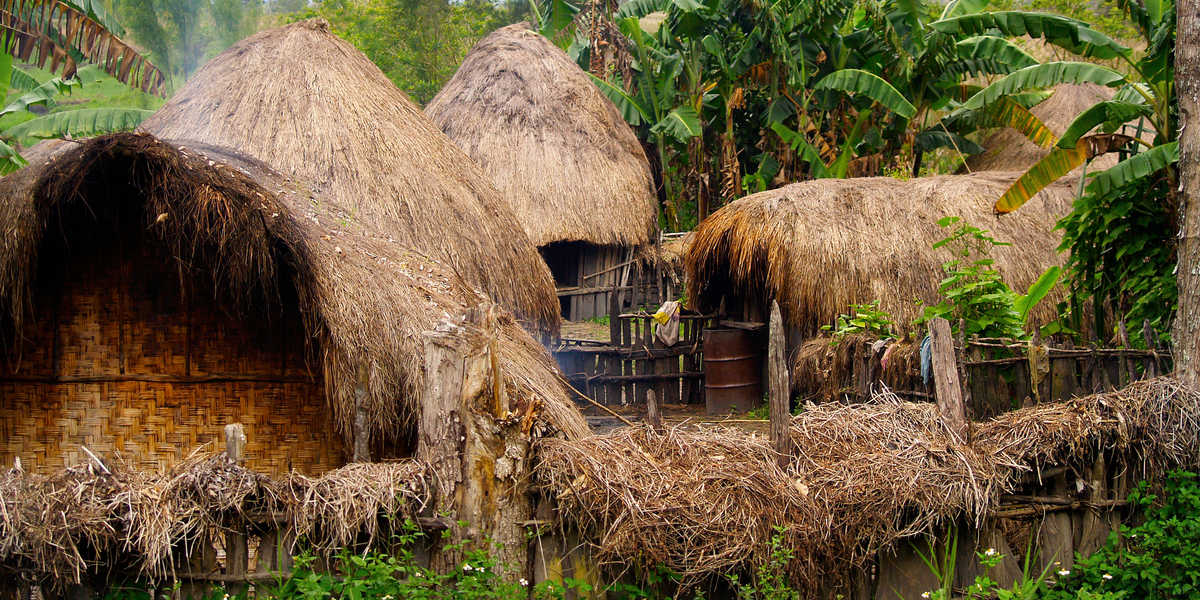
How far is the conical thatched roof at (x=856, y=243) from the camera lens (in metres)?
10.1

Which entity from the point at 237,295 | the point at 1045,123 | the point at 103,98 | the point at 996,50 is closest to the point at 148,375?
the point at 237,295

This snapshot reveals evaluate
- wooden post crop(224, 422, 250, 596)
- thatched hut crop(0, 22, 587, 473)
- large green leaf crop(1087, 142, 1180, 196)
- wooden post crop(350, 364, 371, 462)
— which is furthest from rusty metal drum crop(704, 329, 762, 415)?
wooden post crop(224, 422, 250, 596)

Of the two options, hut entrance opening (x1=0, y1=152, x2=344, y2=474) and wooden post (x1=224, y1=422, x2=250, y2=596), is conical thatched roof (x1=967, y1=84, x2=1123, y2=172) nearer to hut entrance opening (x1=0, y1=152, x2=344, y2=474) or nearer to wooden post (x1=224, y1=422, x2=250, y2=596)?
hut entrance opening (x1=0, y1=152, x2=344, y2=474)

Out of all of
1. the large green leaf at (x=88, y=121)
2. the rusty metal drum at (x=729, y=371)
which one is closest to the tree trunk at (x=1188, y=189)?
the rusty metal drum at (x=729, y=371)

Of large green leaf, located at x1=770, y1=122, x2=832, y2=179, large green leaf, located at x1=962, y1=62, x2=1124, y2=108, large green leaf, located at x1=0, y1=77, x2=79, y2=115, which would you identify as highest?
large green leaf, located at x1=0, y1=77, x2=79, y2=115

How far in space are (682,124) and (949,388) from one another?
10995mm

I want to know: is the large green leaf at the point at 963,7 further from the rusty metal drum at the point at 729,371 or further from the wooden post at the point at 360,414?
the wooden post at the point at 360,414

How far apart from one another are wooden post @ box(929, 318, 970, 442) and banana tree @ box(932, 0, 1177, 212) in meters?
2.95

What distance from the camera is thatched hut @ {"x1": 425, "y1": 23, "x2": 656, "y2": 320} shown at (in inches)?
569

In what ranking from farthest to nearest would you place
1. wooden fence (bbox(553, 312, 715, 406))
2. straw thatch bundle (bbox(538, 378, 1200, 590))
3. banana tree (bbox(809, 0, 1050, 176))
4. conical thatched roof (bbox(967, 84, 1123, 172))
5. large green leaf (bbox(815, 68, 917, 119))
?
conical thatched roof (bbox(967, 84, 1123, 172))
large green leaf (bbox(815, 68, 917, 119))
banana tree (bbox(809, 0, 1050, 176))
wooden fence (bbox(553, 312, 715, 406))
straw thatch bundle (bbox(538, 378, 1200, 590))

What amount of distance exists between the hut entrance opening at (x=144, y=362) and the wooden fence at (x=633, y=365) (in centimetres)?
476

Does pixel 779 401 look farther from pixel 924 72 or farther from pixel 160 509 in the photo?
pixel 924 72

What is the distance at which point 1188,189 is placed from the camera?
233 inches

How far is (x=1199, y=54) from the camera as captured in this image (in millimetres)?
5902
